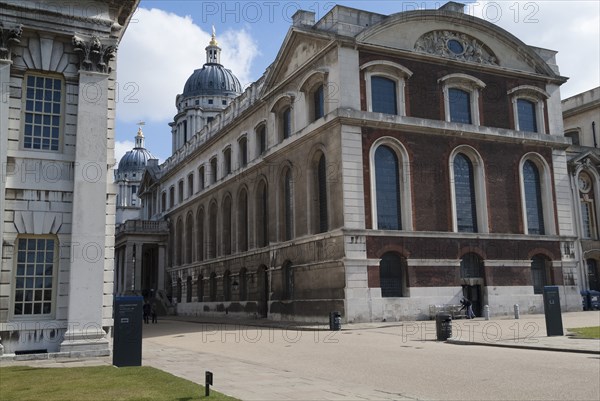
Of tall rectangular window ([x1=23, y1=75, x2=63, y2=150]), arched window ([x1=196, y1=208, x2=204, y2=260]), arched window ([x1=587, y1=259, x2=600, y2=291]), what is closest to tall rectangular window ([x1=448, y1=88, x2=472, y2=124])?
arched window ([x1=587, y1=259, x2=600, y2=291])

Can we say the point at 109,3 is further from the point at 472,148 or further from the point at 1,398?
the point at 472,148

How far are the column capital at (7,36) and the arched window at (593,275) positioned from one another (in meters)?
42.5

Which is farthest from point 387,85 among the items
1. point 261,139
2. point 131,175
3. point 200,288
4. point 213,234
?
point 131,175

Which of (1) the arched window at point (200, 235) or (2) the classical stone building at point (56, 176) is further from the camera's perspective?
(1) the arched window at point (200, 235)

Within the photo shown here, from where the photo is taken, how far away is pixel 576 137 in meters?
57.2

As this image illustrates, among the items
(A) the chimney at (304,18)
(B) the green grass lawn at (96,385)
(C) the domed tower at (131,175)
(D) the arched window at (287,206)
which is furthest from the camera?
(C) the domed tower at (131,175)

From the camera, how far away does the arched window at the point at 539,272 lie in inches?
1512

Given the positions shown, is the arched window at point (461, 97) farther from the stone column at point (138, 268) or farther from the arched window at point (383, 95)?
the stone column at point (138, 268)

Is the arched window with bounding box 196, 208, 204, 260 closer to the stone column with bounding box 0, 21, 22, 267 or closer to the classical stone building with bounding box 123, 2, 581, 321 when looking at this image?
the classical stone building with bounding box 123, 2, 581, 321

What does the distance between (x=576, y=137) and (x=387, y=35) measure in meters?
29.4

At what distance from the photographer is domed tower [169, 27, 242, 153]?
89812 millimetres

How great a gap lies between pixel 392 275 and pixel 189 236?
3216 cm

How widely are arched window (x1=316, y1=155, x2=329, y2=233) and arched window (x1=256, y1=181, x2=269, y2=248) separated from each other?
876 centimetres

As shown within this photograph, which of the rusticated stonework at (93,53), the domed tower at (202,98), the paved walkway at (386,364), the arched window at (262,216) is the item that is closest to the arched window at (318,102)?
the arched window at (262,216)
